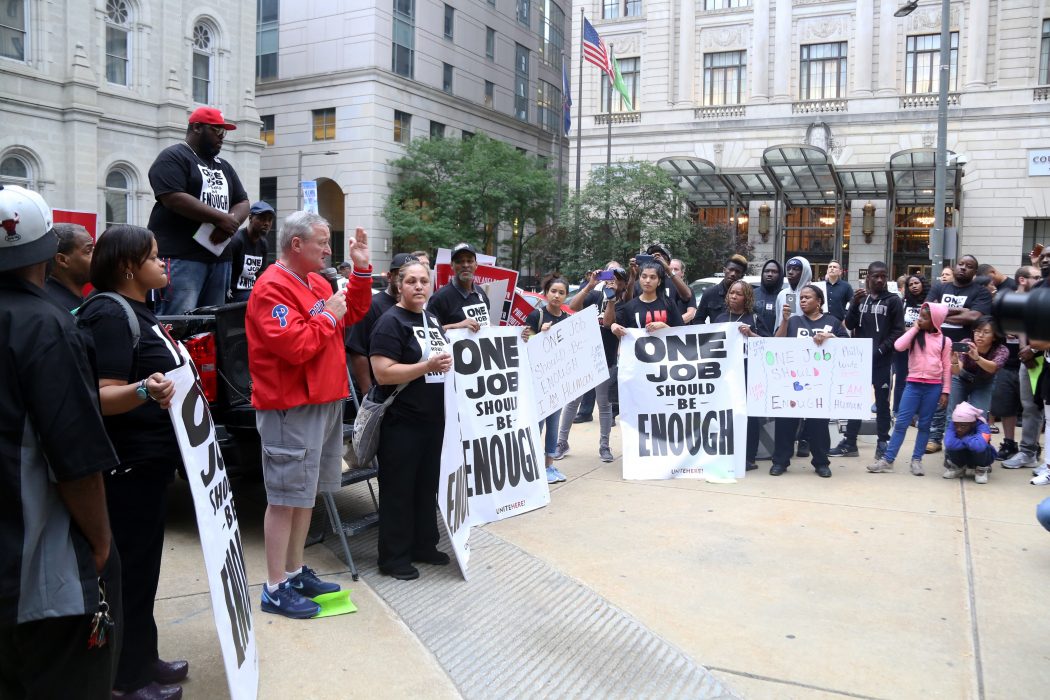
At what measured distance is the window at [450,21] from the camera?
47.3 metres

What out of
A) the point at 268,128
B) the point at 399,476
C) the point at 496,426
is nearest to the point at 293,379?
the point at 399,476

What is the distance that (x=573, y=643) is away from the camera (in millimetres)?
4203

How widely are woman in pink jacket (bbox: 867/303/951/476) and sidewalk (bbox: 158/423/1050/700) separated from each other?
0.64m

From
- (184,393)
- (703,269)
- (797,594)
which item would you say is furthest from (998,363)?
(703,269)

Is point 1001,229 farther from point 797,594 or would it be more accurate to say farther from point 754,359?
point 797,594

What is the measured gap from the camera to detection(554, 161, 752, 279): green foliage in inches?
1228

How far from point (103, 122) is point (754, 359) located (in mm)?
29395

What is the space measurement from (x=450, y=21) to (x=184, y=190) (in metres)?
45.8

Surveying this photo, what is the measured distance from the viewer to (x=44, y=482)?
85.9 inches

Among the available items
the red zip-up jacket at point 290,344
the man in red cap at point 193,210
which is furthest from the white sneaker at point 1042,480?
the man in red cap at point 193,210

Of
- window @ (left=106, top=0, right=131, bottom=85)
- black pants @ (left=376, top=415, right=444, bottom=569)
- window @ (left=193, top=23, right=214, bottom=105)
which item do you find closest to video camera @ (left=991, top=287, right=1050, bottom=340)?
black pants @ (left=376, top=415, right=444, bottom=569)

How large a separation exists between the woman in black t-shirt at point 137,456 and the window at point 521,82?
53300 mm

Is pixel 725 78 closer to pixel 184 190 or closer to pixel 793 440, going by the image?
pixel 793 440

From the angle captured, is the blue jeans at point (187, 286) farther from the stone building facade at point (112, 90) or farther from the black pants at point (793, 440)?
the stone building facade at point (112, 90)
